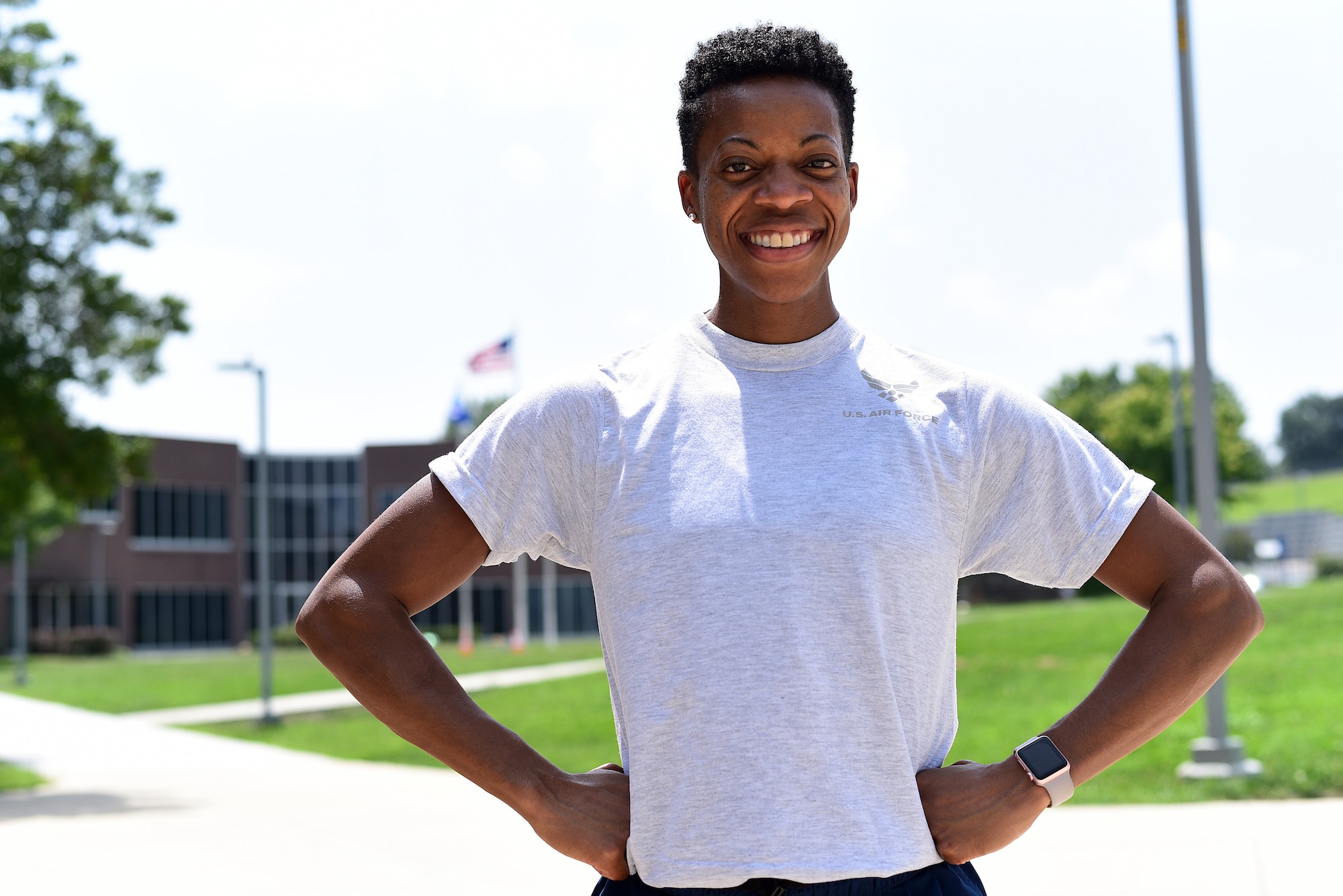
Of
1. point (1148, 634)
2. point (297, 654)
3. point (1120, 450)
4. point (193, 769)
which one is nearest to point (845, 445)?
point (1148, 634)

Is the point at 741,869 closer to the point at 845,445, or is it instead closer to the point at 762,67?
the point at 845,445

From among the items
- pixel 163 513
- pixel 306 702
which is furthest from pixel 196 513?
pixel 306 702

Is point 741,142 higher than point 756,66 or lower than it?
lower

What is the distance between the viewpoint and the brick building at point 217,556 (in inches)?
2208

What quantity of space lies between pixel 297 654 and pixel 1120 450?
37111 mm

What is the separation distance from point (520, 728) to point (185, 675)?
2153 cm

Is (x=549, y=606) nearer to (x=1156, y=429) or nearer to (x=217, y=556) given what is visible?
(x=217, y=556)

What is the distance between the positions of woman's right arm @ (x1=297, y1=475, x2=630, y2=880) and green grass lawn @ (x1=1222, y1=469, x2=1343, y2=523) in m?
87.8

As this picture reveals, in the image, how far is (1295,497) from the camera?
10950 cm

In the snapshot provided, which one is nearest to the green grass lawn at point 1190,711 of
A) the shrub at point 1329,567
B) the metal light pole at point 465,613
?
the shrub at point 1329,567

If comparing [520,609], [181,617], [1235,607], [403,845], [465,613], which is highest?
[1235,607]

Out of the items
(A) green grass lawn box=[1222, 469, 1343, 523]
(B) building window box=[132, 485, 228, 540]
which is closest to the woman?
(B) building window box=[132, 485, 228, 540]

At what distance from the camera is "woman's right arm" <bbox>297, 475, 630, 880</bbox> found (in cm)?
215

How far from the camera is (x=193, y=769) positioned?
17.7 meters
